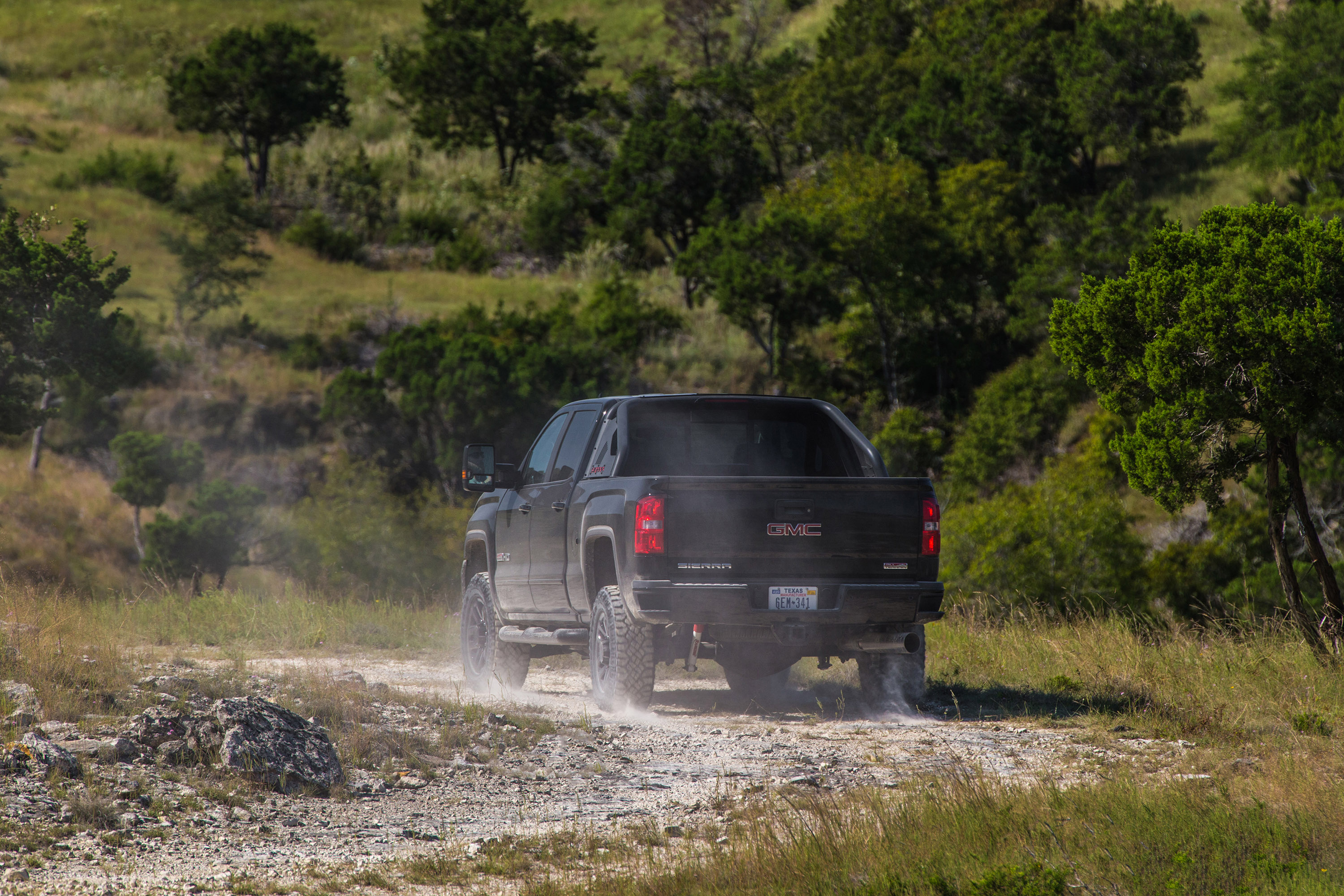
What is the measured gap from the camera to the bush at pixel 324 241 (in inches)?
2055

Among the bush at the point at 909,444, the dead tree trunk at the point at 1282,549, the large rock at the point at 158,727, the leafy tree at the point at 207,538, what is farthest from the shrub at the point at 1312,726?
the bush at the point at 909,444

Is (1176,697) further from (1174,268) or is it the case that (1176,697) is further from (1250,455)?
(1174,268)

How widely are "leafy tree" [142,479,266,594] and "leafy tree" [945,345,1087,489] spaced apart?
70.6 feet

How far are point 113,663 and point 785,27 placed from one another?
7924cm

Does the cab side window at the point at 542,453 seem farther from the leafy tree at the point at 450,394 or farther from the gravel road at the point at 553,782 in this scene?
the leafy tree at the point at 450,394

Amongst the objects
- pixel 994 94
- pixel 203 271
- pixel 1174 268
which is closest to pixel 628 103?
pixel 994 94

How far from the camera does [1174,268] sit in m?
11.2

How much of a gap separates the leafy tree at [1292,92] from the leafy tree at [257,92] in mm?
40825

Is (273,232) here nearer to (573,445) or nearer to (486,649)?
(486,649)

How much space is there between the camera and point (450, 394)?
3503 centimetres

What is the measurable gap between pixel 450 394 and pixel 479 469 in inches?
986

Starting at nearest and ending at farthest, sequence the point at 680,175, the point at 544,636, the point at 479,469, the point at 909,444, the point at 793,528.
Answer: the point at 793,528
the point at 544,636
the point at 479,469
the point at 909,444
the point at 680,175

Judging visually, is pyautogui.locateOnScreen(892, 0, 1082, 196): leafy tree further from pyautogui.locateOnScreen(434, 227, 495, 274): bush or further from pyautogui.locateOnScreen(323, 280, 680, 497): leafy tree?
pyautogui.locateOnScreen(323, 280, 680, 497): leafy tree

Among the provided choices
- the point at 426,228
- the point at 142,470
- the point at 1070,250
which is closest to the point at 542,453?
the point at 142,470
